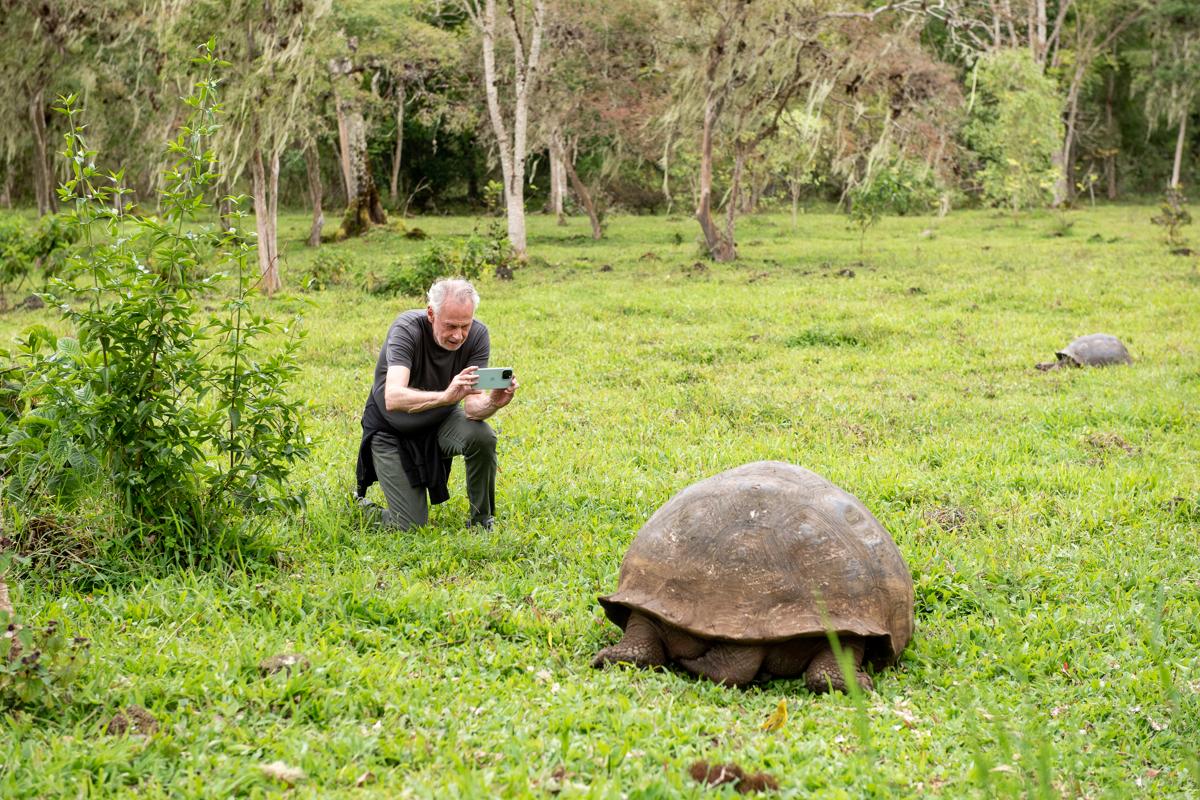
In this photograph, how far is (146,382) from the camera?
4707mm

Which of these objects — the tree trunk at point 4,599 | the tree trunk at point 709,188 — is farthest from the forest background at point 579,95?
the tree trunk at point 4,599

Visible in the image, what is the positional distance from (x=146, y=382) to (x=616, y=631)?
7.52 feet

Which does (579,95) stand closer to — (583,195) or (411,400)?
(583,195)

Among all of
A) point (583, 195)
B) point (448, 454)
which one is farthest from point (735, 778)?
point (583, 195)

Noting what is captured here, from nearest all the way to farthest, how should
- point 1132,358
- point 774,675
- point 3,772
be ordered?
1. point 3,772
2. point 774,675
3. point 1132,358

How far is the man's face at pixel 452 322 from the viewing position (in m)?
5.50

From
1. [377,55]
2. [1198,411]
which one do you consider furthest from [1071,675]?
[377,55]

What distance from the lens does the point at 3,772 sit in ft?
9.96

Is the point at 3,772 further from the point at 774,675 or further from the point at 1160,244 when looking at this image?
the point at 1160,244

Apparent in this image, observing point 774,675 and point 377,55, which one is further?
point 377,55

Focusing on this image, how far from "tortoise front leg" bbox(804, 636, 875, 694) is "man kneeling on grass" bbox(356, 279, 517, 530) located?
2111 mm

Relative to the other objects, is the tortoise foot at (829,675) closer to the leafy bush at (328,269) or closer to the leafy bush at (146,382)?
the leafy bush at (146,382)

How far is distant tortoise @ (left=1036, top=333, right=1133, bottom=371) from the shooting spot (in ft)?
33.1

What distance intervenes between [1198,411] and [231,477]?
23.1ft
